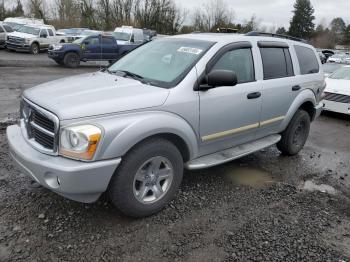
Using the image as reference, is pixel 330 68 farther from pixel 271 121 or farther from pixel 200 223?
pixel 200 223

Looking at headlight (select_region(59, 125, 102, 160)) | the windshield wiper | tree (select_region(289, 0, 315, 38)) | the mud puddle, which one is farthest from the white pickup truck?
tree (select_region(289, 0, 315, 38))

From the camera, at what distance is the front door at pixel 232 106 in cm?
402

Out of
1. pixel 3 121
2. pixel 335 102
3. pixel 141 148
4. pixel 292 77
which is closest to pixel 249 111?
pixel 292 77

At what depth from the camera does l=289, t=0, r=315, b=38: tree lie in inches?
2749

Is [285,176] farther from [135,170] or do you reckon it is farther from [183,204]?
[135,170]

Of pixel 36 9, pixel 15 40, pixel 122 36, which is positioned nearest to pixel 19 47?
pixel 15 40

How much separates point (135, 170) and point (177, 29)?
171ft

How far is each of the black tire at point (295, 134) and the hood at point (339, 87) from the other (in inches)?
162

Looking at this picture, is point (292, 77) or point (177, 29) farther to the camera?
point (177, 29)

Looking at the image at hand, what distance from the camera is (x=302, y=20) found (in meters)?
69.8

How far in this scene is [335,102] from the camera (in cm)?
948

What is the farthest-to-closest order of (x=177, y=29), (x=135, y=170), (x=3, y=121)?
(x=177, y=29)
(x=3, y=121)
(x=135, y=170)

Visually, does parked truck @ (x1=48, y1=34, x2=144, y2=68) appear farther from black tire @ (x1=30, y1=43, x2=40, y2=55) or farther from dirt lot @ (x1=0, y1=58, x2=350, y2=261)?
dirt lot @ (x1=0, y1=58, x2=350, y2=261)

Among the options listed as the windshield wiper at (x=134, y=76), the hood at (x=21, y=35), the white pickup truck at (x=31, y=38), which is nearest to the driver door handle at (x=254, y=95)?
the windshield wiper at (x=134, y=76)
